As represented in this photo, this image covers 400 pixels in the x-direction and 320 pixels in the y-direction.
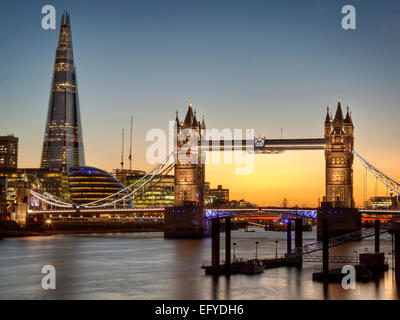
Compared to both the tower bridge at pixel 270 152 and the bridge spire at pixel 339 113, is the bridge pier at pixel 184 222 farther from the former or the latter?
the bridge spire at pixel 339 113

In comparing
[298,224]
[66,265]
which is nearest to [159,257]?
[66,265]

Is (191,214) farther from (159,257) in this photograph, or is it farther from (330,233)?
(159,257)

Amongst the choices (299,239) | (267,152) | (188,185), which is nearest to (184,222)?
(188,185)

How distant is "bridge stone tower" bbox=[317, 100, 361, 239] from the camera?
308 feet

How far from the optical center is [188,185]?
10362 cm

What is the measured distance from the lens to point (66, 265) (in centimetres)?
6141

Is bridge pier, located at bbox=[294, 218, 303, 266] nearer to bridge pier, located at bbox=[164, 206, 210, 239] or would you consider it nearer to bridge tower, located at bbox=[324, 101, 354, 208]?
bridge tower, located at bbox=[324, 101, 354, 208]

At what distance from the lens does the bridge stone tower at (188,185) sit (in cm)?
10062

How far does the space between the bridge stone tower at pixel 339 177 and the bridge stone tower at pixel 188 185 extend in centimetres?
1780

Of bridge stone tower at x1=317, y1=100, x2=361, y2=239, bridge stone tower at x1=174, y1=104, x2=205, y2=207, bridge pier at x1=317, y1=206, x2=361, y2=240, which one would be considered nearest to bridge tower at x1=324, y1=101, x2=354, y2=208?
bridge stone tower at x1=317, y1=100, x2=361, y2=239

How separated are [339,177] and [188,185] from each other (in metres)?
21.9

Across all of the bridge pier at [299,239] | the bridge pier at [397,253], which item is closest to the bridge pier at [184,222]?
the bridge pier at [299,239]

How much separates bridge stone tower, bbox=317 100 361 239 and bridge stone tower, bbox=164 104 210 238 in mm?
17801
